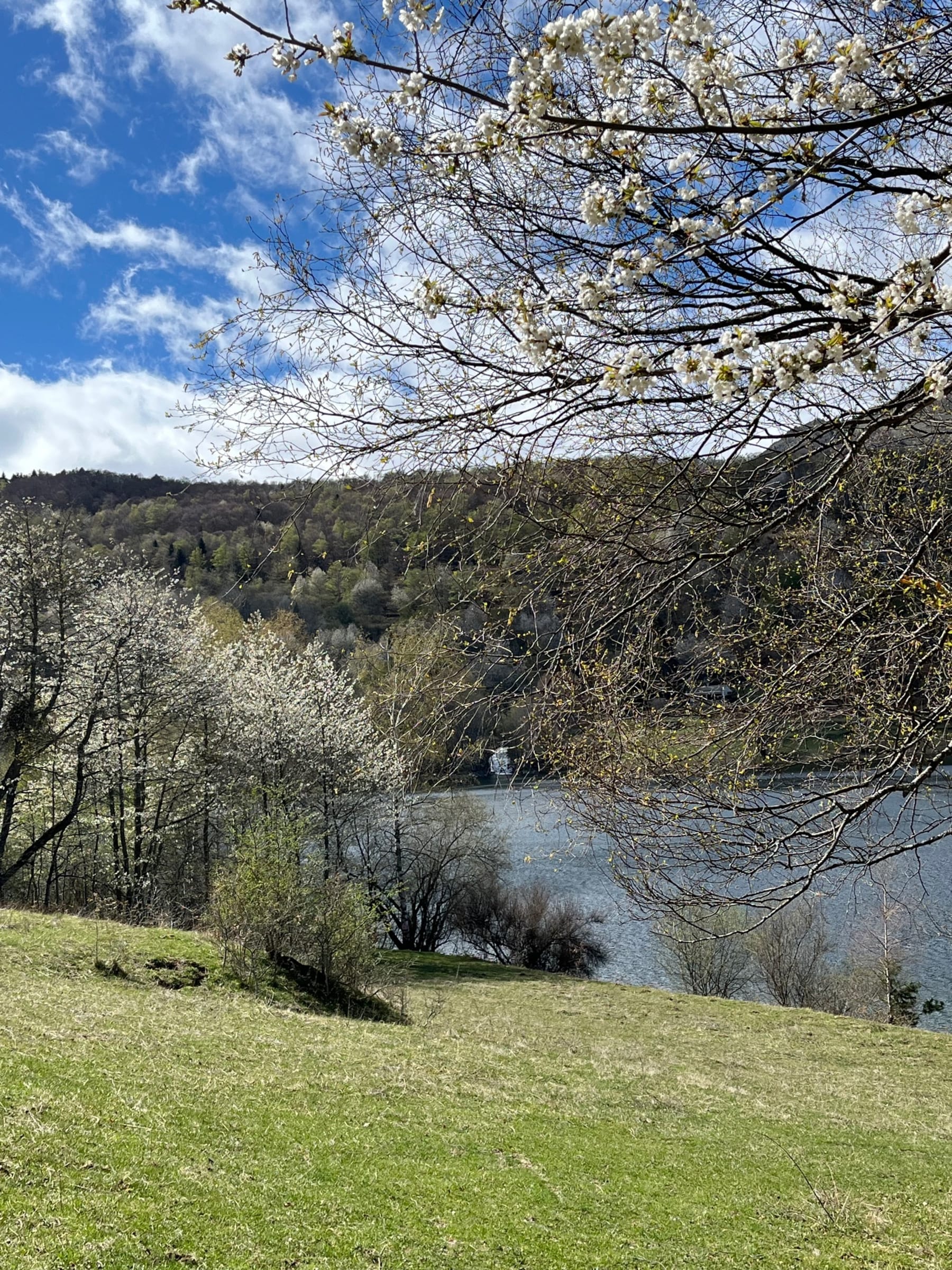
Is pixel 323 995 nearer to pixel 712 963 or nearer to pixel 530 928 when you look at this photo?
pixel 530 928

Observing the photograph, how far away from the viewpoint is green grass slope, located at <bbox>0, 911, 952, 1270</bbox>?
4898 millimetres

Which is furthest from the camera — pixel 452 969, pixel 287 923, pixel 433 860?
pixel 433 860

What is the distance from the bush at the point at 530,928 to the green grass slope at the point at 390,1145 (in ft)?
47.4

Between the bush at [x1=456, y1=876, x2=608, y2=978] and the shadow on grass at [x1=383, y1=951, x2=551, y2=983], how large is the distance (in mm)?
1569

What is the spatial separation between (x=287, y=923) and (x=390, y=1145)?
8.70 meters

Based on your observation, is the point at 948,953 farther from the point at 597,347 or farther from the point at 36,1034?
the point at 597,347

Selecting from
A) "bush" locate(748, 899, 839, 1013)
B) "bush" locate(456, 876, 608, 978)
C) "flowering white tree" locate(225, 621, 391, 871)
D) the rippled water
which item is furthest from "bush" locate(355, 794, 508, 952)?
"bush" locate(748, 899, 839, 1013)

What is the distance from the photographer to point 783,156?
8.52 feet

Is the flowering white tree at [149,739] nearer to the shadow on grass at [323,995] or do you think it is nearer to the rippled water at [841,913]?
the shadow on grass at [323,995]

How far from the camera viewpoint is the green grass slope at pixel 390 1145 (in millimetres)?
4898

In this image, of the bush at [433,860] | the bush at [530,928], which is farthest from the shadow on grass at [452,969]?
the bush at [433,860]

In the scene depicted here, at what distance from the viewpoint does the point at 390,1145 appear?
23.0 feet

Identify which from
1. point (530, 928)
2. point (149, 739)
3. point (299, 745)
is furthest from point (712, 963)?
point (149, 739)

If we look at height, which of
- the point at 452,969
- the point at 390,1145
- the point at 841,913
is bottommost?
the point at 452,969
